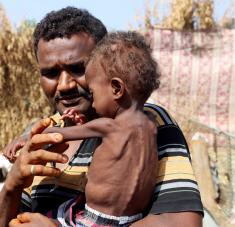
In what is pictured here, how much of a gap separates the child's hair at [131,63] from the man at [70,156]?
0.53ft

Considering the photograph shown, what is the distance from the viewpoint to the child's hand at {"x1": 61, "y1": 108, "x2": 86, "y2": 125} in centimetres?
245

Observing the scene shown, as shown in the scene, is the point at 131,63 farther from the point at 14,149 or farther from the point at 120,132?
the point at 14,149

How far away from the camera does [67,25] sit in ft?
8.68

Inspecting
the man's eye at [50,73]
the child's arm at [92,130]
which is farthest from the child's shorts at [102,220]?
the man's eye at [50,73]

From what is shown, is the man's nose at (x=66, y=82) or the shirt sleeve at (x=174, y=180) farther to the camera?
the man's nose at (x=66, y=82)

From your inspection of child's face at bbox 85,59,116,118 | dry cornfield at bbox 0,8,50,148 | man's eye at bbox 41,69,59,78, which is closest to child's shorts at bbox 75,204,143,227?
child's face at bbox 85,59,116,118

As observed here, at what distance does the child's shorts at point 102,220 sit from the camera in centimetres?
215

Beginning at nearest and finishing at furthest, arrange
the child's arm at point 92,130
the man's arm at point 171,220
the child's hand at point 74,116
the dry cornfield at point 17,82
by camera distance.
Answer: the man's arm at point 171,220, the child's arm at point 92,130, the child's hand at point 74,116, the dry cornfield at point 17,82

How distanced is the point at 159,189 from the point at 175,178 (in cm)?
7

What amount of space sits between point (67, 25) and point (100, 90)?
458mm

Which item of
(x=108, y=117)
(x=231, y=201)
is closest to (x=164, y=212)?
(x=108, y=117)

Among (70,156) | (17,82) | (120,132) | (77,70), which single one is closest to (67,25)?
(77,70)

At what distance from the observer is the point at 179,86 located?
10555 mm

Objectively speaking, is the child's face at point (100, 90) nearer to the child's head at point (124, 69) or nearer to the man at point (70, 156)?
the child's head at point (124, 69)
